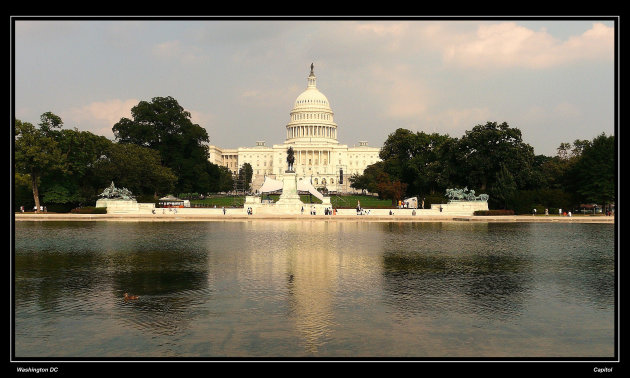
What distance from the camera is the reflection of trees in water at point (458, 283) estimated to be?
1253 cm

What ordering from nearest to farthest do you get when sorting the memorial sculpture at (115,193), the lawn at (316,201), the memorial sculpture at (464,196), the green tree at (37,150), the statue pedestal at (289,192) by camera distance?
the green tree at (37,150), the memorial sculpture at (464,196), the memorial sculpture at (115,193), the statue pedestal at (289,192), the lawn at (316,201)

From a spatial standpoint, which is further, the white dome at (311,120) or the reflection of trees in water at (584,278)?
the white dome at (311,120)

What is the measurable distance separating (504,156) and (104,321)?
48.0 m

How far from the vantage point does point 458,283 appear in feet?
50.1

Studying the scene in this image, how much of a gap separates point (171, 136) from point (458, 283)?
5975cm

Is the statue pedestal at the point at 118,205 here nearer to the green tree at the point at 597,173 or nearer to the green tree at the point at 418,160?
the green tree at the point at 418,160

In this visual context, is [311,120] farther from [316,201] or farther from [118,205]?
[118,205]

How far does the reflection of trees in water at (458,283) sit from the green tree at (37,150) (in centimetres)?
4029

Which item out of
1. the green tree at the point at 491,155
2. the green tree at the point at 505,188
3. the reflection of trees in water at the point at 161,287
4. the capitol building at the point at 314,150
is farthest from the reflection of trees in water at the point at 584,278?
the capitol building at the point at 314,150

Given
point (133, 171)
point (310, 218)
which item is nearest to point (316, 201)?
point (133, 171)
